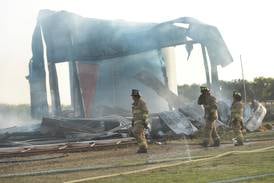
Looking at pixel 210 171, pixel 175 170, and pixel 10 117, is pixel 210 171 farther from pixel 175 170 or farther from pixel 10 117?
pixel 10 117

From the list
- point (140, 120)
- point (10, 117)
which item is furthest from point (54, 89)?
point (140, 120)

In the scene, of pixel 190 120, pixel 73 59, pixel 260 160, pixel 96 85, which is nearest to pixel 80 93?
pixel 73 59

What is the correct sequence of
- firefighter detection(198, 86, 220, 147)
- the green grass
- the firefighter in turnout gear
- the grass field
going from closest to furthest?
the green grass, the grass field, the firefighter in turnout gear, firefighter detection(198, 86, 220, 147)

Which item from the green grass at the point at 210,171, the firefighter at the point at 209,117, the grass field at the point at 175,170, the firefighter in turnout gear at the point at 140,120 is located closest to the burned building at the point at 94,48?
the firefighter at the point at 209,117

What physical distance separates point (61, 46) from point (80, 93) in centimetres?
270

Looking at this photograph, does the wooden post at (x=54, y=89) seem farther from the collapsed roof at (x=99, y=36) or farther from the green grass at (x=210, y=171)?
the green grass at (x=210, y=171)

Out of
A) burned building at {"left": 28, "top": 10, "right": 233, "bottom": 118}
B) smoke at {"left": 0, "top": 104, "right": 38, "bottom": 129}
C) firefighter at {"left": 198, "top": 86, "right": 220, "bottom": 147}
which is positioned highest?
burned building at {"left": 28, "top": 10, "right": 233, "bottom": 118}

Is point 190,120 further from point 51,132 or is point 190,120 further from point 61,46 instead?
point 61,46

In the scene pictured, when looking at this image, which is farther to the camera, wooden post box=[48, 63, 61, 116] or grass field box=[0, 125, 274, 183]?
wooden post box=[48, 63, 61, 116]

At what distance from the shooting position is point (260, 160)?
1075 cm

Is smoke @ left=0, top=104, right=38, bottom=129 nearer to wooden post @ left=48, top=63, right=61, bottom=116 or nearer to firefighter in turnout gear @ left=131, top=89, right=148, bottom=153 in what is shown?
wooden post @ left=48, top=63, right=61, bottom=116

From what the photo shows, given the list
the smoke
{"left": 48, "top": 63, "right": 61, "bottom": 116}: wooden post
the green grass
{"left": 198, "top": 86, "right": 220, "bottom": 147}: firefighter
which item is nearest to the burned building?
{"left": 48, "top": 63, "right": 61, "bottom": 116}: wooden post

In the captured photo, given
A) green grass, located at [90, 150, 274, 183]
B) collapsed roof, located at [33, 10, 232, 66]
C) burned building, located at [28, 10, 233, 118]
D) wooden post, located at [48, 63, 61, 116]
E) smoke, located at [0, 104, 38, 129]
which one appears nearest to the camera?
green grass, located at [90, 150, 274, 183]

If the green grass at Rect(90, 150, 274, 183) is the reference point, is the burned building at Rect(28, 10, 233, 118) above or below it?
above
